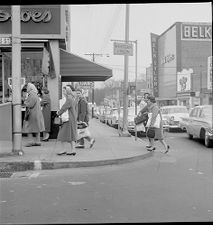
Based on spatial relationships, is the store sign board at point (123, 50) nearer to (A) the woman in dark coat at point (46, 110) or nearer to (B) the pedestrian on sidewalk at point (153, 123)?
(B) the pedestrian on sidewalk at point (153, 123)

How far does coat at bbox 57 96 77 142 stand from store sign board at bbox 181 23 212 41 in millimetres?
6073

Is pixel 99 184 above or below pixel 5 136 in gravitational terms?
below

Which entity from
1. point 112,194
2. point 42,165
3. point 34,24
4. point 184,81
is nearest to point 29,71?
point 34,24

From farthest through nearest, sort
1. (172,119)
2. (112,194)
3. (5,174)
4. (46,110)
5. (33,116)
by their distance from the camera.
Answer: (172,119)
(46,110)
(33,116)
(5,174)
(112,194)

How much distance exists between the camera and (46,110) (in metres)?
13.1

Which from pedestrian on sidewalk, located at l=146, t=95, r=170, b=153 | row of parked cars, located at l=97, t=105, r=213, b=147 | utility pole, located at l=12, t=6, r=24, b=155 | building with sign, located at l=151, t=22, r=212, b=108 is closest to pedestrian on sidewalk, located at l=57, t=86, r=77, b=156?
utility pole, located at l=12, t=6, r=24, b=155

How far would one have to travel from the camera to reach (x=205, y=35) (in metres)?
3.40

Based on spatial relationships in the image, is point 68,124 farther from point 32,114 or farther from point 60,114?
point 32,114

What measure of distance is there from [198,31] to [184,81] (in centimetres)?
88

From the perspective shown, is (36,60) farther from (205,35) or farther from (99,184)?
(205,35)

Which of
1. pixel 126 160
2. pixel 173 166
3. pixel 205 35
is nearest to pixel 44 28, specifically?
pixel 126 160

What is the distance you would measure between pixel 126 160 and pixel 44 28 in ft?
17.9

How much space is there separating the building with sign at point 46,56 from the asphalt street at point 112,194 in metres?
4.97

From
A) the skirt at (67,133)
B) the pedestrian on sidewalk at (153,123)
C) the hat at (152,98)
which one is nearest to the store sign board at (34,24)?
the hat at (152,98)
